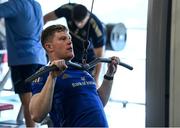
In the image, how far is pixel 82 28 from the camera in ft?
10.4

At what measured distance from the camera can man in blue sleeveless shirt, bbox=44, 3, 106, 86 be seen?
310cm

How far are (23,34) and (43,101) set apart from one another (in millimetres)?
1521

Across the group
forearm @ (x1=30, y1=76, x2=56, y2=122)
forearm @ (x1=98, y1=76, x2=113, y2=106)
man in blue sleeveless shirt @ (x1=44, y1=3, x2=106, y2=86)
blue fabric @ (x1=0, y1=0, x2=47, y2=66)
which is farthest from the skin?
forearm @ (x1=30, y1=76, x2=56, y2=122)

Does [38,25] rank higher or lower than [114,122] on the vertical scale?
higher

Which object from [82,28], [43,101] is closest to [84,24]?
[82,28]

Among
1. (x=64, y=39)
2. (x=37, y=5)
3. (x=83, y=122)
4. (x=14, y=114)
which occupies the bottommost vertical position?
(x=14, y=114)

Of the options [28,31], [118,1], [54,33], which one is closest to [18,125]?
[28,31]

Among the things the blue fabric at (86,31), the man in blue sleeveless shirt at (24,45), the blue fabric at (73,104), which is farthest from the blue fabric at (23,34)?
the blue fabric at (73,104)

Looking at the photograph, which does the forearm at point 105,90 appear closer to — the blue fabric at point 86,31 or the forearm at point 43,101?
the forearm at point 43,101

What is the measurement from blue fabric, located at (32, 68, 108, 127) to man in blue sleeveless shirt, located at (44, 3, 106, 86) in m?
1.29

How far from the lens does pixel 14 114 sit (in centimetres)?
442

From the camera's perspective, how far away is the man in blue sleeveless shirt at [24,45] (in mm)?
2951

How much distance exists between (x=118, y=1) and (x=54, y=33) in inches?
167

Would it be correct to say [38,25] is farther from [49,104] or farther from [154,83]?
[154,83]
